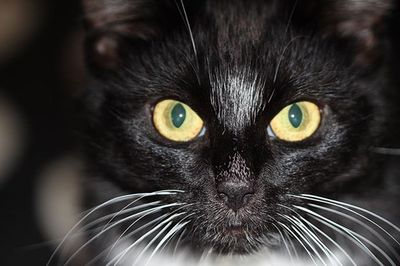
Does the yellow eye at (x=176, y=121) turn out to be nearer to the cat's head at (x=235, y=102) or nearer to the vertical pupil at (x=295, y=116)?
the cat's head at (x=235, y=102)

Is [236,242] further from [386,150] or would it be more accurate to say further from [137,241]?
[386,150]

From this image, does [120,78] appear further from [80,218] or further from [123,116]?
[80,218]

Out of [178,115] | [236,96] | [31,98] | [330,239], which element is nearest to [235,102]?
[236,96]

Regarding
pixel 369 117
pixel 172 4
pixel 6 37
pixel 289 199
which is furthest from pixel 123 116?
pixel 6 37

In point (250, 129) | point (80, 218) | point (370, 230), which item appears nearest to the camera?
point (250, 129)

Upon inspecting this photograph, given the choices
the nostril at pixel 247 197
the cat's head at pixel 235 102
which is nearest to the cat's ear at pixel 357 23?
the cat's head at pixel 235 102

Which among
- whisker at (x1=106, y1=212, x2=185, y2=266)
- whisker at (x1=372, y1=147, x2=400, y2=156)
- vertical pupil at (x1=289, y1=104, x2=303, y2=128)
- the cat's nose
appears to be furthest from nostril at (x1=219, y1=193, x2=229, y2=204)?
whisker at (x1=372, y1=147, x2=400, y2=156)
